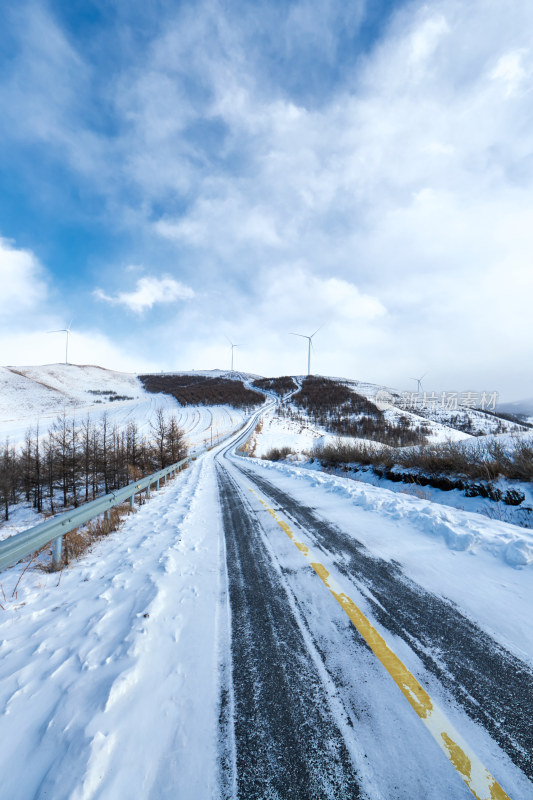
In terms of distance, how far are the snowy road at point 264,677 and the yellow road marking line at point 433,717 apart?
0.04 feet

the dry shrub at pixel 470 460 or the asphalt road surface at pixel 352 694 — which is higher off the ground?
the dry shrub at pixel 470 460

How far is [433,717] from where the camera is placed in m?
1.81

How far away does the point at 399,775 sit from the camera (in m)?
1.54

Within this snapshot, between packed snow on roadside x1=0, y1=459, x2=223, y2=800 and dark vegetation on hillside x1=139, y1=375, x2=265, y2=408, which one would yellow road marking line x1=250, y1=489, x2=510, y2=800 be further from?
dark vegetation on hillside x1=139, y1=375, x2=265, y2=408

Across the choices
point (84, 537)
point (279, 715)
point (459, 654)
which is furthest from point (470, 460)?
point (84, 537)

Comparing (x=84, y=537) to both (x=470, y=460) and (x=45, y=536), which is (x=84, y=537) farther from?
(x=470, y=460)

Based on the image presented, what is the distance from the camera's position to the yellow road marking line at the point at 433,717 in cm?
146

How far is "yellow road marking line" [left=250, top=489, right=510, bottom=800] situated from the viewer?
1.46 meters

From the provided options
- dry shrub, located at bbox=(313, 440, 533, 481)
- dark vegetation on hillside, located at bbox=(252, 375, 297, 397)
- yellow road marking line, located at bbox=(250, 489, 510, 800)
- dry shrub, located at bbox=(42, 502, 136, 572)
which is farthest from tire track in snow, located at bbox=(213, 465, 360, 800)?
dark vegetation on hillside, located at bbox=(252, 375, 297, 397)

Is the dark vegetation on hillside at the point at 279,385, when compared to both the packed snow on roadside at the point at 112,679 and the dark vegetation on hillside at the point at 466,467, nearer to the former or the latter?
the dark vegetation on hillside at the point at 466,467

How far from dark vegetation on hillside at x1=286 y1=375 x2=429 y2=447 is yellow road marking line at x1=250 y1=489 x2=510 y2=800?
144 ft

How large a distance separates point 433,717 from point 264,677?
1.14 m

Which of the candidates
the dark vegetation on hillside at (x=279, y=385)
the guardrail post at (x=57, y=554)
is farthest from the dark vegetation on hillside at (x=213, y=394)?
the guardrail post at (x=57, y=554)

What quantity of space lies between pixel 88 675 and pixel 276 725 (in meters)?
1.55
